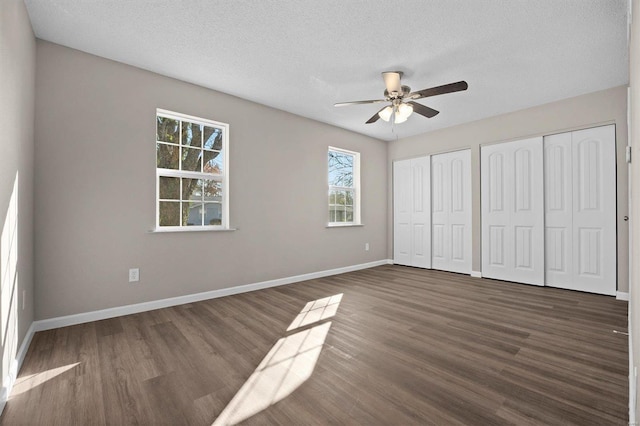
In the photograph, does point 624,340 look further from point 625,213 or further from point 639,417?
point 625,213

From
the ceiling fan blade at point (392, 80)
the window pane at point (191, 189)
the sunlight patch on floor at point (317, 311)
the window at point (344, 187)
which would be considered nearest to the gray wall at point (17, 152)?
the window pane at point (191, 189)

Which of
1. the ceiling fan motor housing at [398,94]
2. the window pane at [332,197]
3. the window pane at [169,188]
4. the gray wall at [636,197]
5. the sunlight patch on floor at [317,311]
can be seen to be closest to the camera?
the gray wall at [636,197]

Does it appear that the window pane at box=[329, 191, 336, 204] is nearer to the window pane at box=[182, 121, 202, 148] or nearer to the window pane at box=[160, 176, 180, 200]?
the window pane at box=[182, 121, 202, 148]

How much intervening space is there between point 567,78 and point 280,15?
10.8ft

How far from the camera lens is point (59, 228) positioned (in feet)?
8.56

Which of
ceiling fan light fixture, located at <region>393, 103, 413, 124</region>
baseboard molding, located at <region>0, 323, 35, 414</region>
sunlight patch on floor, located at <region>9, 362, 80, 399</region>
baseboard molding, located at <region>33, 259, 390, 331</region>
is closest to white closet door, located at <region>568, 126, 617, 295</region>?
ceiling fan light fixture, located at <region>393, 103, 413, 124</region>

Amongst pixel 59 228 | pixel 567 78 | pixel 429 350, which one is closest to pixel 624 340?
pixel 429 350

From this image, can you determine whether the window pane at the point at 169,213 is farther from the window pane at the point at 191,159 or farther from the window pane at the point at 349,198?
the window pane at the point at 349,198

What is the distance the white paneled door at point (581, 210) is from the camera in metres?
3.61

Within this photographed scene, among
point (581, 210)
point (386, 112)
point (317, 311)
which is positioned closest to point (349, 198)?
point (386, 112)

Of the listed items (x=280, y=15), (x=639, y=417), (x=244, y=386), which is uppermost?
(x=280, y=15)

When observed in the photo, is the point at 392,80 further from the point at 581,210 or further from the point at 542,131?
the point at 581,210

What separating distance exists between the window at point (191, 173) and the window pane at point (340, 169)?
202cm

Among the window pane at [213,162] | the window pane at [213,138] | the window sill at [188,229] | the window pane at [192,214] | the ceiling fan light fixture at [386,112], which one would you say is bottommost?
the window sill at [188,229]
